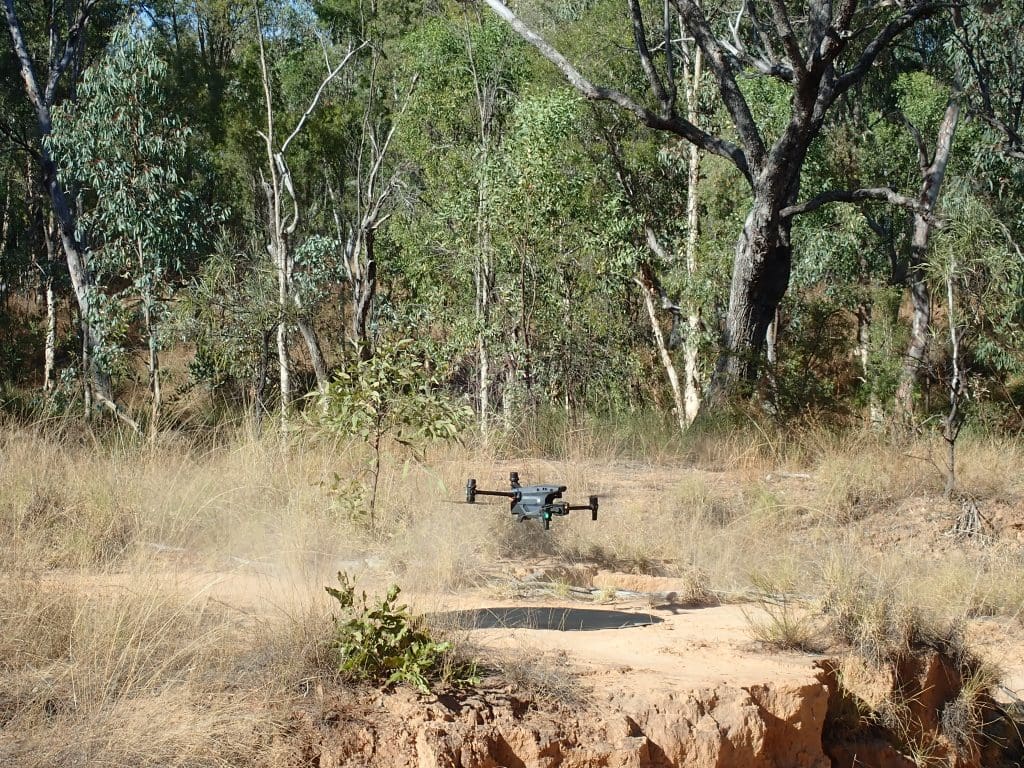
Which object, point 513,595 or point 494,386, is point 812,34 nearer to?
point 494,386

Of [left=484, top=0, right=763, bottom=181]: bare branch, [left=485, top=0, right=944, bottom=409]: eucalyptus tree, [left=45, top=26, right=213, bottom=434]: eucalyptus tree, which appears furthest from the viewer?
[left=45, top=26, right=213, bottom=434]: eucalyptus tree

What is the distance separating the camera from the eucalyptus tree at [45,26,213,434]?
15328mm

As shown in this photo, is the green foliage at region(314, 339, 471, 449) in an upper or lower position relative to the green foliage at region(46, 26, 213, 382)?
lower

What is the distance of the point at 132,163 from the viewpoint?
52.0 feet

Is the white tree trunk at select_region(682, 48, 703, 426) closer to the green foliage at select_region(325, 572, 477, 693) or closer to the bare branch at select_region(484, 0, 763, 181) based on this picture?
the bare branch at select_region(484, 0, 763, 181)

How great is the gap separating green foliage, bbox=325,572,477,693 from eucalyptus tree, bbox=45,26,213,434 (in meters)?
10.7

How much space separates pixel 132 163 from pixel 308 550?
1037 cm

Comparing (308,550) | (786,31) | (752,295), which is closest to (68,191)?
(752,295)

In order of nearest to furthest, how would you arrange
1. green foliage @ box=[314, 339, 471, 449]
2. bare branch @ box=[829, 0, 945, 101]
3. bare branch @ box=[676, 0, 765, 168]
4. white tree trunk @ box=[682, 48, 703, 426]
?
green foliage @ box=[314, 339, 471, 449]
bare branch @ box=[829, 0, 945, 101]
bare branch @ box=[676, 0, 765, 168]
white tree trunk @ box=[682, 48, 703, 426]

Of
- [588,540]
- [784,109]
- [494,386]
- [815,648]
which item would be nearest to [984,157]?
[784,109]

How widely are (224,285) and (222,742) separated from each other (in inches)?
444

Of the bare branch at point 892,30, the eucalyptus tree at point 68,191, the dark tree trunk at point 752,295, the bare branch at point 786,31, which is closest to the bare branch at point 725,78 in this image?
the dark tree trunk at point 752,295

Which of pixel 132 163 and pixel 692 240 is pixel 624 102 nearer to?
pixel 692 240

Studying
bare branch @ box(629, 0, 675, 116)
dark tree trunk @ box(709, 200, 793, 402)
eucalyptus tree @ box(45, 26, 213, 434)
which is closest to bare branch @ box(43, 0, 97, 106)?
eucalyptus tree @ box(45, 26, 213, 434)
